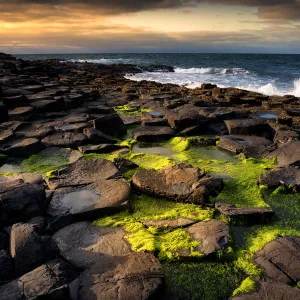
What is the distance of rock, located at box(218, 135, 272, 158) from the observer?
7164 mm

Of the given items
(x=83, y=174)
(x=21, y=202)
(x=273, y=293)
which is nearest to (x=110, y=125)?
(x=83, y=174)

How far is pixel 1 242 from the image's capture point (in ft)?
12.2

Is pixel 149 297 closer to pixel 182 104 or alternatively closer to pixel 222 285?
pixel 222 285

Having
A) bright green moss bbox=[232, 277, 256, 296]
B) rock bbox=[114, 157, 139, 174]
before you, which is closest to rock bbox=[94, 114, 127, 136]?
rock bbox=[114, 157, 139, 174]

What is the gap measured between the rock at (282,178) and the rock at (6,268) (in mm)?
3920

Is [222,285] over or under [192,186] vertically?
under

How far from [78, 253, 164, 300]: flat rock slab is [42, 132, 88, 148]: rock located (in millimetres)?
4627

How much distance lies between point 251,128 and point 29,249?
6.72m

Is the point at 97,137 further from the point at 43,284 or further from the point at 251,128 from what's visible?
the point at 43,284

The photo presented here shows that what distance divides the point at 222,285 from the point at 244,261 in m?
0.46

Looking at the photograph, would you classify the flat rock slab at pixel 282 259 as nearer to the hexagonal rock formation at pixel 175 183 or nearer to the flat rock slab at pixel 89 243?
the hexagonal rock formation at pixel 175 183

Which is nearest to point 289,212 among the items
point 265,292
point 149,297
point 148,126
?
point 265,292

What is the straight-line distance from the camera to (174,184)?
5.20 metres

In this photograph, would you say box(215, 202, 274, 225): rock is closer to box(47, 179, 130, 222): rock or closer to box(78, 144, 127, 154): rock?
box(47, 179, 130, 222): rock
